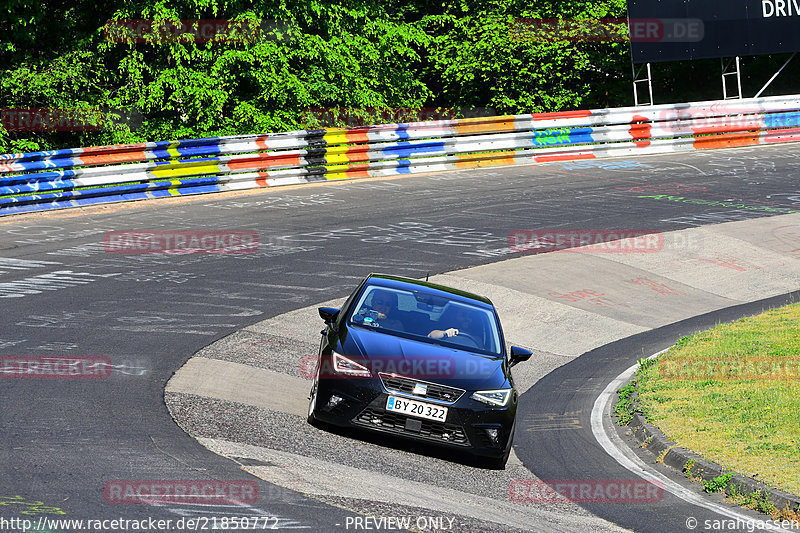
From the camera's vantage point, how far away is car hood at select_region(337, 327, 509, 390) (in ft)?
28.3

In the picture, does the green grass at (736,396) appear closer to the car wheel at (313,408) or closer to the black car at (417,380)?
the black car at (417,380)

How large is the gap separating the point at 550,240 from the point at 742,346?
258 inches

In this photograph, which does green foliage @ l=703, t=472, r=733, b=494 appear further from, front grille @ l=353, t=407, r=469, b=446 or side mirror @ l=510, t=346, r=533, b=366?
front grille @ l=353, t=407, r=469, b=446

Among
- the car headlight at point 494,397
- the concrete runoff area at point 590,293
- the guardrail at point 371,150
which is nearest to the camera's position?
the car headlight at point 494,397

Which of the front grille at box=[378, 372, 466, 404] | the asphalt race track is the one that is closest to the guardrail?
the asphalt race track

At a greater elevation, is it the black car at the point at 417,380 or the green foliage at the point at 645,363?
the black car at the point at 417,380

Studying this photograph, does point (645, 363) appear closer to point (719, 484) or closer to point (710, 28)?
point (719, 484)

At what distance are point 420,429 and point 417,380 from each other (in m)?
0.42

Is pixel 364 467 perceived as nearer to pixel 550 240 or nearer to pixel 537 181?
pixel 550 240

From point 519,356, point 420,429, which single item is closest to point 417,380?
point 420,429

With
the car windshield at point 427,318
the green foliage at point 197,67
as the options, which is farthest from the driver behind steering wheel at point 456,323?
the green foliage at point 197,67

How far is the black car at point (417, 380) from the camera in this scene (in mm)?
8438

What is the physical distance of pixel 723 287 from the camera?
18.0 meters

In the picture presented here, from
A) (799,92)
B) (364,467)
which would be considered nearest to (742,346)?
(364,467)
